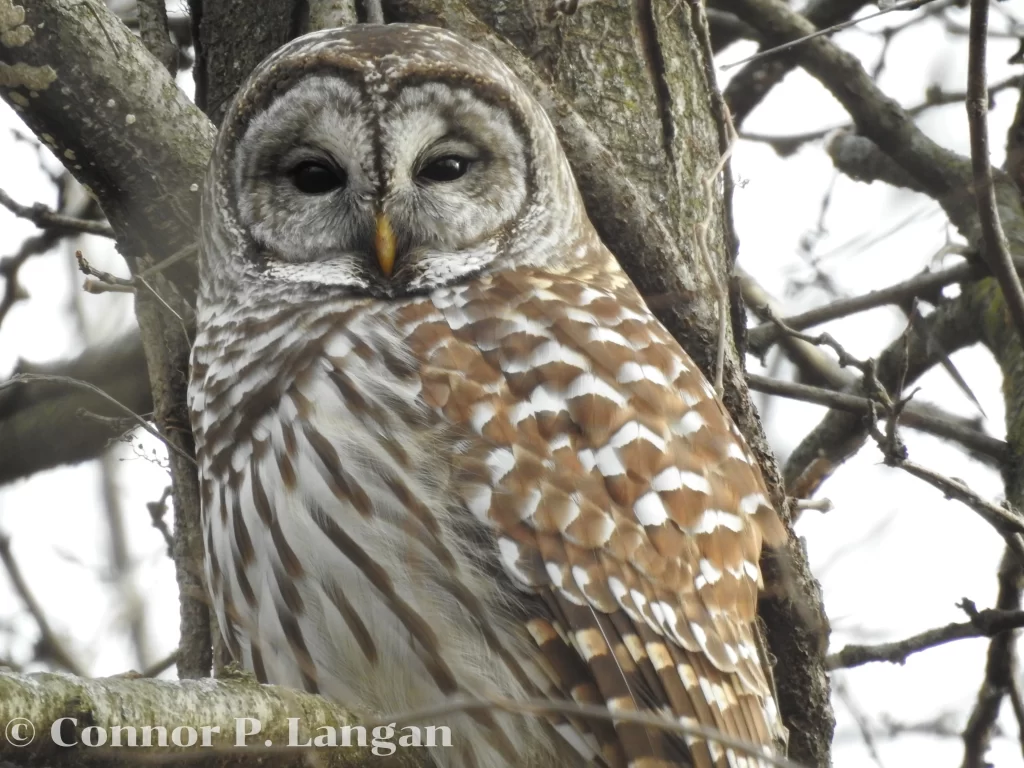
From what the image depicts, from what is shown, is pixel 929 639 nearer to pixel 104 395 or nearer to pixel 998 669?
pixel 998 669

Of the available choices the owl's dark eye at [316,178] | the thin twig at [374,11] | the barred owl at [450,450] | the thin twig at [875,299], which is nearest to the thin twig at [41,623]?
the barred owl at [450,450]

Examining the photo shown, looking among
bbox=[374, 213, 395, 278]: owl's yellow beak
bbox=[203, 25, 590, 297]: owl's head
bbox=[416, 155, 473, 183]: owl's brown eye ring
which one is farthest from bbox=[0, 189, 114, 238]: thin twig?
bbox=[416, 155, 473, 183]: owl's brown eye ring

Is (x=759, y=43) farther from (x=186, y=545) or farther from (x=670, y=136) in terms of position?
(x=186, y=545)

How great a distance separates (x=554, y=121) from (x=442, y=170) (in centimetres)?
36

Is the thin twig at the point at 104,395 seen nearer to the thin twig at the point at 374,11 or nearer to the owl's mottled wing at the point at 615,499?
the owl's mottled wing at the point at 615,499

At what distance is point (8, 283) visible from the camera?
13.9ft

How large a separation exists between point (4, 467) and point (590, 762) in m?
2.02

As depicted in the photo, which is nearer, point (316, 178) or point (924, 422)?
point (316, 178)

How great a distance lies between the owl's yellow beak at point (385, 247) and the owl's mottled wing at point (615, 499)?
0.59 feet

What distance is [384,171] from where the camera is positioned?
3344 millimetres

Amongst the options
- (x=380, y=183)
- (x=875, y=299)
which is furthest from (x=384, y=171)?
(x=875, y=299)

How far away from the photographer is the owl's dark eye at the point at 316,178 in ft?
11.3

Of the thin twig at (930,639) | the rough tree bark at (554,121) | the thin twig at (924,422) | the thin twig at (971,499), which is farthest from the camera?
the thin twig at (924,422)

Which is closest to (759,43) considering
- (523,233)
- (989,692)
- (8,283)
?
(523,233)
